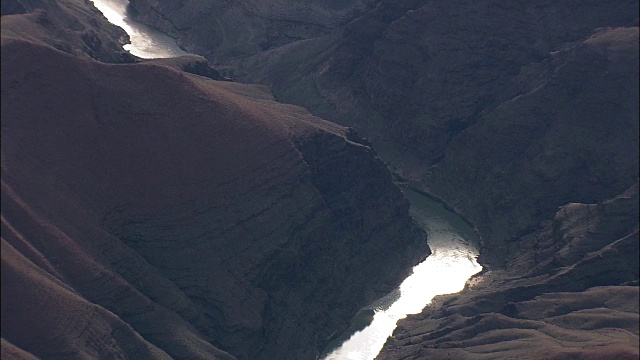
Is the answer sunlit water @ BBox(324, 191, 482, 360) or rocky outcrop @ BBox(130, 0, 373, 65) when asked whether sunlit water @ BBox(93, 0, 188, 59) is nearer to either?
rocky outcrop @ BBox(130, 0, 373, 65)

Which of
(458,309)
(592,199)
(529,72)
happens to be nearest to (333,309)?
(458,309)

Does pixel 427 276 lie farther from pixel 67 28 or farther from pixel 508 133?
pixel 67 28

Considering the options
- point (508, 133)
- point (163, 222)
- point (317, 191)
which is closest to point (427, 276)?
point (317, 191)

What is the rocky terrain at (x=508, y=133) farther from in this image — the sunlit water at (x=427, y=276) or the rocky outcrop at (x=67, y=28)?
the rocky outcrop at (x=67, y=28)

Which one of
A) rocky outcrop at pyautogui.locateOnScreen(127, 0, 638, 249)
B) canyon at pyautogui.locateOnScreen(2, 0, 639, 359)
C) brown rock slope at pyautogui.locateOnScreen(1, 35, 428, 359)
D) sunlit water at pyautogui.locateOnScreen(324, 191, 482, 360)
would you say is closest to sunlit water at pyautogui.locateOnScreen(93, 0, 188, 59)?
rocky outcrop at pyautogui.locateOnScreen(127, 0, 638, 249)

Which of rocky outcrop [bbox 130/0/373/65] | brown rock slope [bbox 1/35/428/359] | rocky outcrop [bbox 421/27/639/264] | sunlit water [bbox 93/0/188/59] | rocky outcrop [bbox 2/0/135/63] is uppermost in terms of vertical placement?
rocky outcrop [bbox 130/0/373/65]

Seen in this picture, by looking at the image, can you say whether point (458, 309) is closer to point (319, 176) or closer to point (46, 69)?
point (319, 176)
